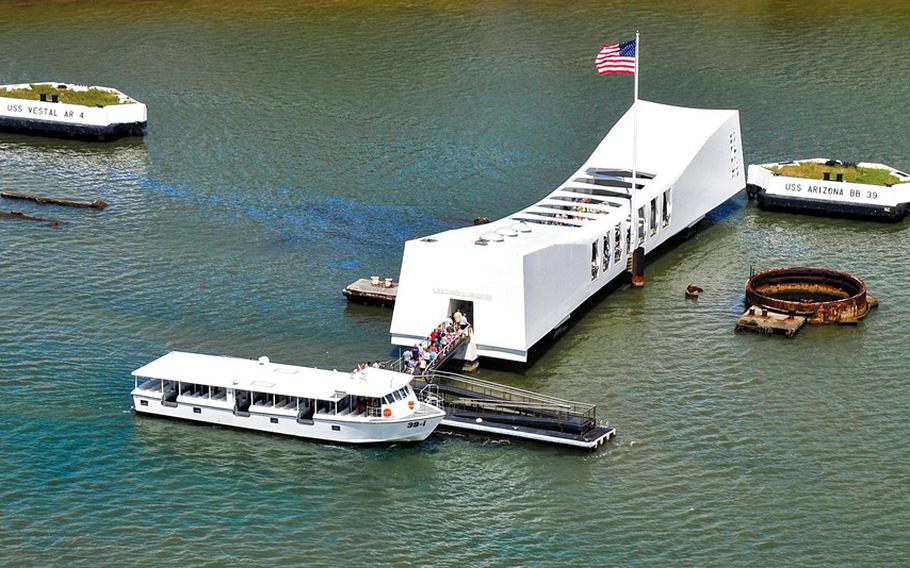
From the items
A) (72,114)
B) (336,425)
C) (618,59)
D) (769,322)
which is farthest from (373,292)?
(72,114)

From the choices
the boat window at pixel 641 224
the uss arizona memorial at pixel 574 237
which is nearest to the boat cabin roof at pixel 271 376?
the uss arizona memorial at pixel 574 237

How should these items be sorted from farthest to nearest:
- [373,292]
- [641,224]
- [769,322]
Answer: [641,224] < [373,292] < [769,322]

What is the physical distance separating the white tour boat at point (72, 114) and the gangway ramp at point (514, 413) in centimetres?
5071

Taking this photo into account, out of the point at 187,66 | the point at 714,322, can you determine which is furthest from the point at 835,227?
the point at 187,66

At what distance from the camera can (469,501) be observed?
62.5 meters

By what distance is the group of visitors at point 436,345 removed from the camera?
72.2 meters

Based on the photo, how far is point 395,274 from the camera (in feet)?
290

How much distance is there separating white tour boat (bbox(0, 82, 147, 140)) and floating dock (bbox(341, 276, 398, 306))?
36978mm

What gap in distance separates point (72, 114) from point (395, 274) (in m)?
37.8

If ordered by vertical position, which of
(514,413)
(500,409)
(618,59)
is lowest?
(514,413)

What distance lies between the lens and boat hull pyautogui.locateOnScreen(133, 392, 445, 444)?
218 ft

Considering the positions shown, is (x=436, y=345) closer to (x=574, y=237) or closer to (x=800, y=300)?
(x=574, y=237)

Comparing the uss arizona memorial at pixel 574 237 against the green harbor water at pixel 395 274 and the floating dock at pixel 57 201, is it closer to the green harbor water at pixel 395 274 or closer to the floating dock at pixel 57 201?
the green harbor water at pixel 395 274

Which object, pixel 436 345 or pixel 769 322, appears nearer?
pixel 436 345
